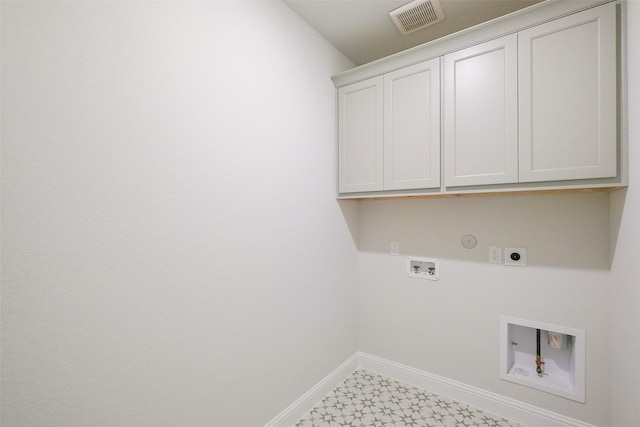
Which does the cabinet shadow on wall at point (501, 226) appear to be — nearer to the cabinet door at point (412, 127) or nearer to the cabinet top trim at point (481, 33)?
the cabinet door at point (412, 127)

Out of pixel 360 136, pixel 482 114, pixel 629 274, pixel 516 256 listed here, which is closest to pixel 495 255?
pixel 516 256

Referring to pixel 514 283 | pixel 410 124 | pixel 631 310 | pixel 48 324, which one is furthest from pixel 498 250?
pixel 48 324

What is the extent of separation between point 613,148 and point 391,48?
1586 millimetres

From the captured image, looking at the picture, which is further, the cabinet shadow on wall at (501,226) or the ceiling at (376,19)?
the ceiling at (376,19)

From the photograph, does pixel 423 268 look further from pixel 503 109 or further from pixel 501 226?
pixel 503 109

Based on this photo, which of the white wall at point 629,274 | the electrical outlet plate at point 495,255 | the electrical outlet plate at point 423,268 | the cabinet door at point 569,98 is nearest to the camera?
the white wall at point 629,274

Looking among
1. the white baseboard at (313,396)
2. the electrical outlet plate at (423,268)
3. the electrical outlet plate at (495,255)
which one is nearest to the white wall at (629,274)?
the electrical outlet plate at (495,255)

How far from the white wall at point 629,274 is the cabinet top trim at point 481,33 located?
0.24 meters

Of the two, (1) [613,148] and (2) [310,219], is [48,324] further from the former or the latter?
(1) [613,148]

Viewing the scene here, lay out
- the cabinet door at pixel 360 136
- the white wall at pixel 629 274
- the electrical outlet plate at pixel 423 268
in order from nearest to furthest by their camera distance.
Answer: the white wall at pixel 629 274, the cabinet door at pixel 360 136, the electrical outlet plate at pixel 423 268

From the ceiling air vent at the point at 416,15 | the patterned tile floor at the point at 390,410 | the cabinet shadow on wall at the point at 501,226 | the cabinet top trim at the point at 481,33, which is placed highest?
the ceiling air vent at the point at 416,15

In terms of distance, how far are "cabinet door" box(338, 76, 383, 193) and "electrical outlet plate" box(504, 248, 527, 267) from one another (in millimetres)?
956

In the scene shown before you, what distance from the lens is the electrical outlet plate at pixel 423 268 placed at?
2055 millimetres

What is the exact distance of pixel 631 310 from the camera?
48.7 inches
